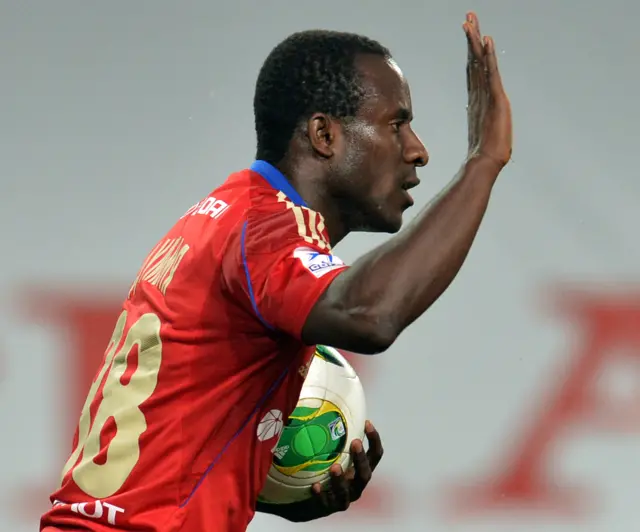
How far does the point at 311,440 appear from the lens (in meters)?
1.80

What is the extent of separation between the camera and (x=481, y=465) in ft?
10.1

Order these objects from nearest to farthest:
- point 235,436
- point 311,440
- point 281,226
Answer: point 281,226 → point 235,436 → point 311,440

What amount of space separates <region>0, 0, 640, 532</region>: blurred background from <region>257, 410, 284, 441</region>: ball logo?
61.2 inches

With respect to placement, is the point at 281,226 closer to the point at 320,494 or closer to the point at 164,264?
the point at 164,264

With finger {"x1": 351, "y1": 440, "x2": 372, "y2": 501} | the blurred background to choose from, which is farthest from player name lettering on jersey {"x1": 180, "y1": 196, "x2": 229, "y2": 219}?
the blurred background

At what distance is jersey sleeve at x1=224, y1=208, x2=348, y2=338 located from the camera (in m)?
1.28

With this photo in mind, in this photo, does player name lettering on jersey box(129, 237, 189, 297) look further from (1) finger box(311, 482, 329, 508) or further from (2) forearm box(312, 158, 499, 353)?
(1) finger box(311, 482, 329, 508)

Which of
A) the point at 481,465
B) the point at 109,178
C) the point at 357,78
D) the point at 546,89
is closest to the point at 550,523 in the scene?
the point at 481,465

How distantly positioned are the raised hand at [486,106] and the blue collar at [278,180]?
11.1 inches

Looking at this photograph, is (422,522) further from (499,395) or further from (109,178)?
(109,178)

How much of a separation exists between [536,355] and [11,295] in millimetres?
1479

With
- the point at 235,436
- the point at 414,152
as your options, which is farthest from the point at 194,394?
the point at 414,152

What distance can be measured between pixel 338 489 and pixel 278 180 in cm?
61

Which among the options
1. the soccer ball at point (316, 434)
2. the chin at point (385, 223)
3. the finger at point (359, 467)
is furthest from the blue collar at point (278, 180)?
the finger at point (359, 467)
